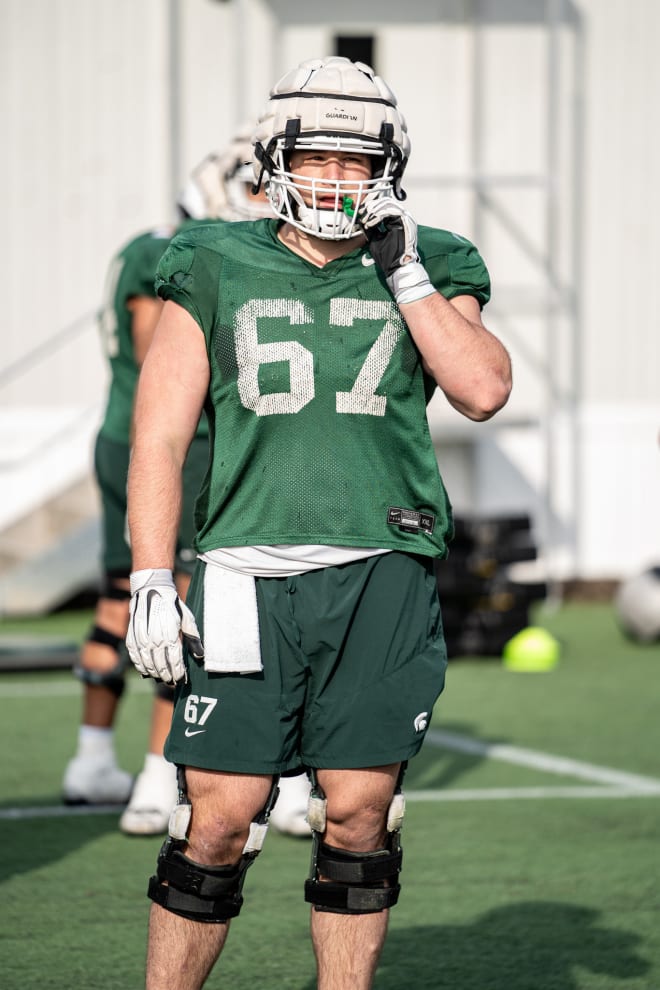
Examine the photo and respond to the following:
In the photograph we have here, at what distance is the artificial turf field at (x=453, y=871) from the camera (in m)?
4.48

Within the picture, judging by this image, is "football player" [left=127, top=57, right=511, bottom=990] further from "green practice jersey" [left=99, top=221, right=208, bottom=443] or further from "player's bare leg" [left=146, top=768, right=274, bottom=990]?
"green practice jersey" [left=99, top=221, right=208, bottom=443]

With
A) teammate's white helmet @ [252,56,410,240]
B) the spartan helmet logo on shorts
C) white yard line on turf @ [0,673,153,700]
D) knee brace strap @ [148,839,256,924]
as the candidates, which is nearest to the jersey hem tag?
the spartan helmet logo on shorts

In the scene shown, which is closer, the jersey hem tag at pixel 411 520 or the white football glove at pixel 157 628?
the white football glove at pixel 157 628

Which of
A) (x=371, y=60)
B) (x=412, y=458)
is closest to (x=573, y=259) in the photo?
(x=371, y=60)

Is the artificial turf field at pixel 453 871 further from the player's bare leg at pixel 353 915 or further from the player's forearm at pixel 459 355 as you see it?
the player's forearm at pixel 459 355

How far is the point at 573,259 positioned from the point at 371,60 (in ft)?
8.25

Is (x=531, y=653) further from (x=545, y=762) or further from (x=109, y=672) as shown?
(x=109, y=672)

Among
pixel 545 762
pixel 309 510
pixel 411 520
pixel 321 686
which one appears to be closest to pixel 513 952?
pixel 321 686

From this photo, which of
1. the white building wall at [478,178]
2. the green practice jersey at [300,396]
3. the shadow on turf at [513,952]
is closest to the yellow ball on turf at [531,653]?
the white building wall at [478,178]

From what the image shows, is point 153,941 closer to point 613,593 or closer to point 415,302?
point 415,302

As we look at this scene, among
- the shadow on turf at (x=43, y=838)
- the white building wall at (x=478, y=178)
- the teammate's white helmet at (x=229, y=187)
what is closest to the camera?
the shadow on turf at (x=43, y=838)

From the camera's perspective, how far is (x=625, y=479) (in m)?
14.4

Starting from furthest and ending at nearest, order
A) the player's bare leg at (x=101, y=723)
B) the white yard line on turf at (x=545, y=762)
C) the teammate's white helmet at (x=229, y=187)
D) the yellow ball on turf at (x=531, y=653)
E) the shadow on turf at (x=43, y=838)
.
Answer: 1. the yellow ball on turf at (x=531, y=653)
2. the white yard line on turf at (x=545, y=762)
3. the player's bare leg at (x=101, y=723)
4. the teammate's white helmet at (x=229, y=187)
5. the shadow on turf at (x=43, y=838)

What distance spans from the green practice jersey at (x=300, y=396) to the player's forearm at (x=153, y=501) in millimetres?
103
